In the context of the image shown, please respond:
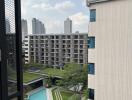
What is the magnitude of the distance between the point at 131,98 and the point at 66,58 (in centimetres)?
1523

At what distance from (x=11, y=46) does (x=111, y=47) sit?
2.08 metres

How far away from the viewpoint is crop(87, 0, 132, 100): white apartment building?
8.23 feet

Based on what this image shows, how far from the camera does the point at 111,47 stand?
2625 millimetres

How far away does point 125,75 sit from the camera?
2.61 meters

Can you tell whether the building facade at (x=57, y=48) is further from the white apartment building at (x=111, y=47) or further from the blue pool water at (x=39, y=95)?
the white apartment building at (x=111, y=47)

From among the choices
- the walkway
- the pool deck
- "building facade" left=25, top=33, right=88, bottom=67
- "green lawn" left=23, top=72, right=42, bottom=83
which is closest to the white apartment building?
the walkway

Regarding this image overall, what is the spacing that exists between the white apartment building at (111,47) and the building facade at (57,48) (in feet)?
47.1

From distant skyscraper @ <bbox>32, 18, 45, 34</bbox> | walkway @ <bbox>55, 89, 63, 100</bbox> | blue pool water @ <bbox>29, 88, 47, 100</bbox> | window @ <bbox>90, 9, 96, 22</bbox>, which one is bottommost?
blue pool water @ <bbox>29, 88, 47, 100</bbox>

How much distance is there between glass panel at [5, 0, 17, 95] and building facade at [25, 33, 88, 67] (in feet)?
54.2

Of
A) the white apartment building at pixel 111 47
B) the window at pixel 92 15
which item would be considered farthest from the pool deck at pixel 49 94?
the window at pixel 92 15

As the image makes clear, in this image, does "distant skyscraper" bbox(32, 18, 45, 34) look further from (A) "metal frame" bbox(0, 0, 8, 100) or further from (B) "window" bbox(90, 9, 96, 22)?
(A) "metal frame" bbox(0, 0, 8, 100)

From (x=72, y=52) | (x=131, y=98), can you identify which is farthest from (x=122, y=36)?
(x=72, y=52)

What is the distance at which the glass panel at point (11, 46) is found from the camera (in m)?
0.64

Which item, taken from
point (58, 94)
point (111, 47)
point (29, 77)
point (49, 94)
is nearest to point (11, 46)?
point (111, 47)
